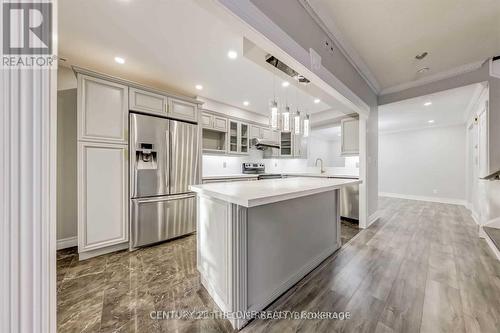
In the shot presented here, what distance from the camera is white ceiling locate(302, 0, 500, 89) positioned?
1.71m

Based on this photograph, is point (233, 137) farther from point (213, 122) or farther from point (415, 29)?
point (415, 29)

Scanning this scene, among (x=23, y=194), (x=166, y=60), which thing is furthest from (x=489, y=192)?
(x=166, y=60)

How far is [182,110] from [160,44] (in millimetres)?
1056

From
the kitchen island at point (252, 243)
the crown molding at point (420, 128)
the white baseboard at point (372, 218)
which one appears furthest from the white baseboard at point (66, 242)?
the crown molding at point (420, 128)

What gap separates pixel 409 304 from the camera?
153 centimetres

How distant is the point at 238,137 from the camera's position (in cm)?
426

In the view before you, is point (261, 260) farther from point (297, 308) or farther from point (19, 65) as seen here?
point (19, 65)

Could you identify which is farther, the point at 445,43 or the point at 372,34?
the point at 445,43

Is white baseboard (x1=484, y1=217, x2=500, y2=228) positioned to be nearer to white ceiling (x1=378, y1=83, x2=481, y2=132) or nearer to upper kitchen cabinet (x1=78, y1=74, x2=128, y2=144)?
white ceiling (x1=378, y1=83, x2=481, y2=132)

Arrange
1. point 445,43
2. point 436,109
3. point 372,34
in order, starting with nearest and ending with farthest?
1. point 372,34
2. point 445,43
3. point 436,109

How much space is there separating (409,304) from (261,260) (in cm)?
129

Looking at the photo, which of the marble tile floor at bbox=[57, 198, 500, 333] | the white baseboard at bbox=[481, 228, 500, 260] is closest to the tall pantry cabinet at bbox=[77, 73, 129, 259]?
the marble tile floor at bbox=[57, 198, 500, 333]

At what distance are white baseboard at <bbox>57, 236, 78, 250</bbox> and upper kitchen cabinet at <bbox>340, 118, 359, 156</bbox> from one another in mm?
5028

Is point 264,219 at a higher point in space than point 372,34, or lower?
lower
